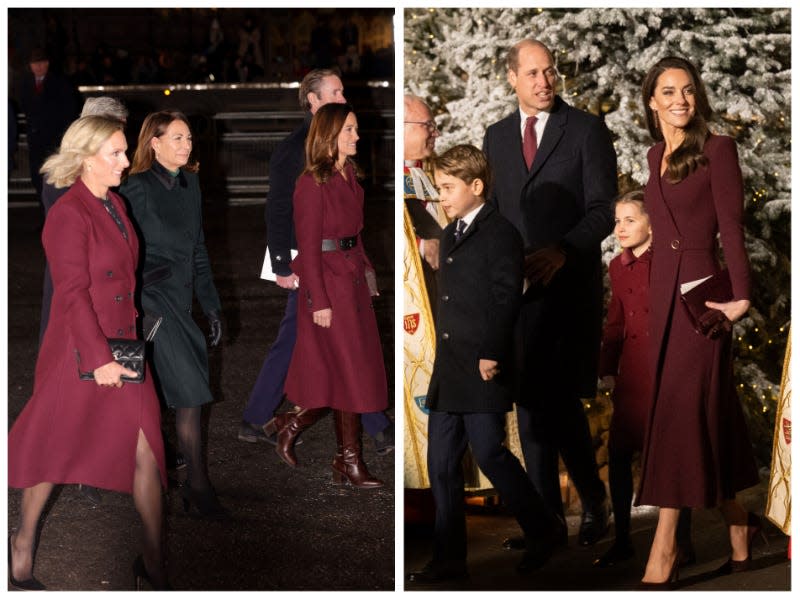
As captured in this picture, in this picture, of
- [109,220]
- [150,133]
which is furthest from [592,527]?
[150,133]

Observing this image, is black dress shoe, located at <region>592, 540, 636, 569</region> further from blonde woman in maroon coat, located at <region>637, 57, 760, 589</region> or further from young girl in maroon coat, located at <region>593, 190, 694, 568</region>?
blonde woman in maroon coat, located at <region>637, 57, 760, 589</region>

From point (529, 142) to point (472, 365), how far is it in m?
0.78

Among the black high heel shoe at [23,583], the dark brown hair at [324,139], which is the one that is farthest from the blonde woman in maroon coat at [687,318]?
the black high heel shoe at [23,583]

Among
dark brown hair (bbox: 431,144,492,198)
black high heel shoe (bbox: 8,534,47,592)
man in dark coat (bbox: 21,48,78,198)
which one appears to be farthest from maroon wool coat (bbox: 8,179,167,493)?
man in dark coat (bbox: 21,48,78,198)

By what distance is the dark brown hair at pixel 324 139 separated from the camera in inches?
235

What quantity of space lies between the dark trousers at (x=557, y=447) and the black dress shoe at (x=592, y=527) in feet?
0.08

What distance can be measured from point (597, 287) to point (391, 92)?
12.9m

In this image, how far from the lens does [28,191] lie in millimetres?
15906

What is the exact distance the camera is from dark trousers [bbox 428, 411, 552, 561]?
17.1ft

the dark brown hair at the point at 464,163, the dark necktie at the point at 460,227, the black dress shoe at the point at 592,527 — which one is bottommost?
the black dress shoe at the point at 592,527

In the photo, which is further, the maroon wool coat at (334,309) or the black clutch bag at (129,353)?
the maroon wool coat at (334,309)

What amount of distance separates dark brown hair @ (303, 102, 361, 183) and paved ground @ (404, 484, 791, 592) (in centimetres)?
149

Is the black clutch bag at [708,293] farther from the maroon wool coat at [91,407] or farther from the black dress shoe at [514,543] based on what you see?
the maroon wool coat at [91,407]

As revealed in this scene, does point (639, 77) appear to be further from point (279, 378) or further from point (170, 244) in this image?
point (279, 378)
